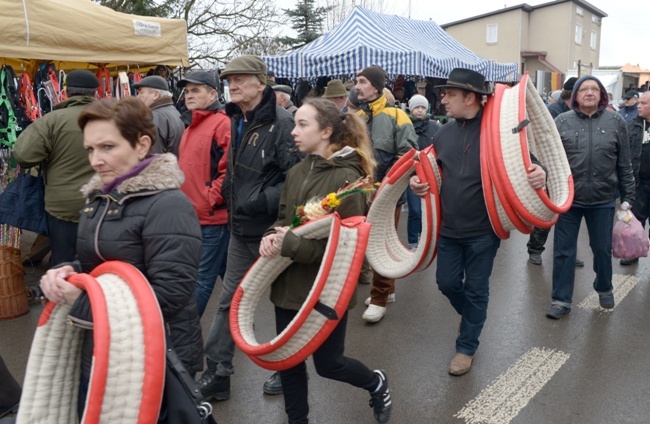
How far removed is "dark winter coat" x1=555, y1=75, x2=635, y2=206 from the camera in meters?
4.81

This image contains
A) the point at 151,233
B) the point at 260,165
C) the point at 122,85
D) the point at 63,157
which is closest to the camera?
the point at 151,233

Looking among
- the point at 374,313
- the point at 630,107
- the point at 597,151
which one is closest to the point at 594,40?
the point at 630,107

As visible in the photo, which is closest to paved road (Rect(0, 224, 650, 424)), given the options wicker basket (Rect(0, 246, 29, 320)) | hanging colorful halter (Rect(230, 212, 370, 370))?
wicker basket (Rect(0, 246, 29, 320))

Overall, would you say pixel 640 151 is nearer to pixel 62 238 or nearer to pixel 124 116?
pixel 62 238

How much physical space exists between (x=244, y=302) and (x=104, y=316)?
4.37 feet

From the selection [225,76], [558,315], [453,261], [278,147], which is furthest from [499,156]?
[558,315]

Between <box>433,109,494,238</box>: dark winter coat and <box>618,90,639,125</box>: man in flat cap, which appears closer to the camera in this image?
<box>433,109,494,238</box>: dark winter coat

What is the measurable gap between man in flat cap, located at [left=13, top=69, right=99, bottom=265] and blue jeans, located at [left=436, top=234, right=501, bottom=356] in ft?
8.83

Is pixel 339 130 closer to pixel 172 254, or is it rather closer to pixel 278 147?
pixel 278 147

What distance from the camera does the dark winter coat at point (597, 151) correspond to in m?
4.81

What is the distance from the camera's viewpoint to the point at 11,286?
523cm

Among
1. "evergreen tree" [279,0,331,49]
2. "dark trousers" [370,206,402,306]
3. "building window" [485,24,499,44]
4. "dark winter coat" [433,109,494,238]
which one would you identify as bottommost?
"dark trousers" [370,206,402,306]

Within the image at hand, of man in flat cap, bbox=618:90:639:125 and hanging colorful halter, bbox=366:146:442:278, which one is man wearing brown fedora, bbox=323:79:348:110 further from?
man in flat cap, bbox=618:90:639:125

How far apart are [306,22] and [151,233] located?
86.5 ft
